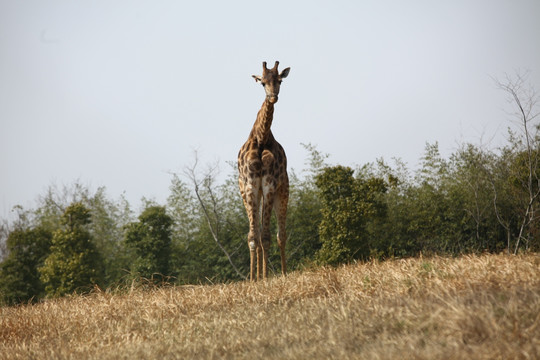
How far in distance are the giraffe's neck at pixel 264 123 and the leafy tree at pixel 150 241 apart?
25.0ft

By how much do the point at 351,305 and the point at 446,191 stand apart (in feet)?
38.3

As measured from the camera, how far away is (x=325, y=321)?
485 cm

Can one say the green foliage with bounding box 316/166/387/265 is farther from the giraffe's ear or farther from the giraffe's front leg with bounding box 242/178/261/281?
the giraffe's ear

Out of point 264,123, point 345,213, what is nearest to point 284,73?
point 264,123

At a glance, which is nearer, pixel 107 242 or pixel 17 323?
pixel 17 323

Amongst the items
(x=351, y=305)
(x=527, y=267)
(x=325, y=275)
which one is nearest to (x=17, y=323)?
(x=325, y=275)

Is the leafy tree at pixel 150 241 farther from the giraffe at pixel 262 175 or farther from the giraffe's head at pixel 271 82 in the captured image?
the giraffe's head at pixel 271 82

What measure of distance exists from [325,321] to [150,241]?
11.8 meters

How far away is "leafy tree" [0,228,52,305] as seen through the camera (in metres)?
15.1

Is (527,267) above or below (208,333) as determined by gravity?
above

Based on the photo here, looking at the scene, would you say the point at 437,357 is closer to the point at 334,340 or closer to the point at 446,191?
the point at 334,340

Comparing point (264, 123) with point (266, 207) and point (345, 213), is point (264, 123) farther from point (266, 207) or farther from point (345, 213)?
point (345, 213)

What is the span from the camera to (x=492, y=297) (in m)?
4.25

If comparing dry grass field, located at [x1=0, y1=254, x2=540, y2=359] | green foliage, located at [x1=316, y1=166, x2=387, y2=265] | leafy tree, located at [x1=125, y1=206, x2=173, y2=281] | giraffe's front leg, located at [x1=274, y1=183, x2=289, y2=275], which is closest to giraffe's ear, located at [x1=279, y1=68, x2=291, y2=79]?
giraffe's front leg, located at [x1=274, y1=183, x2=289, y2=275]
